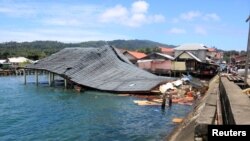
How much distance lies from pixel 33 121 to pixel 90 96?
1936cm

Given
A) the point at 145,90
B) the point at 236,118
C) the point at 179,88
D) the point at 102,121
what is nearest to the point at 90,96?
the point at 145,90

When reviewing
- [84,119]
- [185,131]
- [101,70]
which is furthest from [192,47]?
[185,131]

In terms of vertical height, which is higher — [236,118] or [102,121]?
[236,118]

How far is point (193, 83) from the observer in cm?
5828

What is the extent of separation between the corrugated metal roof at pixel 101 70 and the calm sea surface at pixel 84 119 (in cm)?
431

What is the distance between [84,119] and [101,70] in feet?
97.1

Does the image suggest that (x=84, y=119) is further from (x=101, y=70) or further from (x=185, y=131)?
(x=101, y=70)

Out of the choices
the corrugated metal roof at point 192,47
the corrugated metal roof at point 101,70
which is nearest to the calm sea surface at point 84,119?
the corrugated metal roof at point 101,70

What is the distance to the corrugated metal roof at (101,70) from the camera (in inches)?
2223

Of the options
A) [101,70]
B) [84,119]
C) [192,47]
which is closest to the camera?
[84,119]

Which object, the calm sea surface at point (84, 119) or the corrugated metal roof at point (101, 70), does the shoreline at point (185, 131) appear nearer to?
the calm sea surface at point (84, 119)

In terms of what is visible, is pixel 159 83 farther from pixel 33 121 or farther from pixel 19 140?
pixel 19 140

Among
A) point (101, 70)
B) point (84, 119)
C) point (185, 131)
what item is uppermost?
point (101, 70)

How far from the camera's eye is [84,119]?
117 feet
